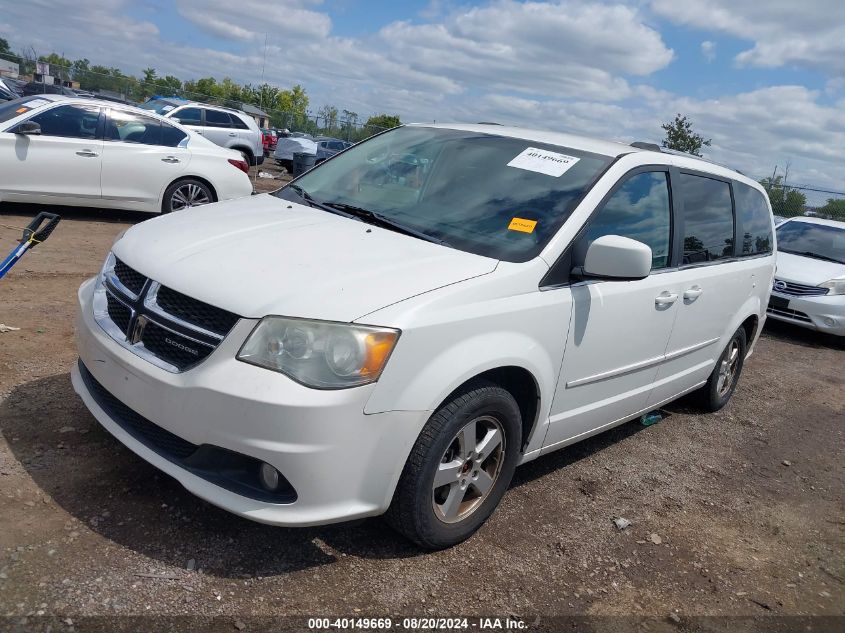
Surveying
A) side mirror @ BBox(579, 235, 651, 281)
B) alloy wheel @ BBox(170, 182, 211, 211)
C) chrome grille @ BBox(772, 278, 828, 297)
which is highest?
side mirror @ BBox(579, 235, 651, 281)

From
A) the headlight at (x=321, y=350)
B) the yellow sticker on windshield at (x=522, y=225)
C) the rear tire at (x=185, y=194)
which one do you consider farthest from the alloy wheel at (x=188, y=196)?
the headlight at (x=321, y=350)

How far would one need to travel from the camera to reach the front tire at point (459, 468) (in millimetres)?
2822

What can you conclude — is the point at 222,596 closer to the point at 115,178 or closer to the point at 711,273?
the point at 711,273

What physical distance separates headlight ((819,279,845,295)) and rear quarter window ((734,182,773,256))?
431 centimetres

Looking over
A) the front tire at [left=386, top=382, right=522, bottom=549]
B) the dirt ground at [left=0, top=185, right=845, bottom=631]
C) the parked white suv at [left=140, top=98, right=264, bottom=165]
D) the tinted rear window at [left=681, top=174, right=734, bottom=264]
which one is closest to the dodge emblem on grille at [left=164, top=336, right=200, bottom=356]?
the dirt ground at [left=0, top=185, right=845, bottom=631]

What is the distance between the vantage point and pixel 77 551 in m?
2.75

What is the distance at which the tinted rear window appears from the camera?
4402mm

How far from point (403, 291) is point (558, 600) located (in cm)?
145

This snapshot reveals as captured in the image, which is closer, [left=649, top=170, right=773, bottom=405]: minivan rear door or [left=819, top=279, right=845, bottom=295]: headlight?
[left=649, top=170, right=773, bottom=405]: minivan rear door

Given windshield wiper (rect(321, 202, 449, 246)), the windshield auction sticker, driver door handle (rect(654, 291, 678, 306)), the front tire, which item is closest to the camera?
the front tire

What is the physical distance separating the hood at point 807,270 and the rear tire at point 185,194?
307 inches

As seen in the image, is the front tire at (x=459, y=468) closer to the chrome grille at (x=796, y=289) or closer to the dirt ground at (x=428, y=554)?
the dirt ground at (x=428, y=554)

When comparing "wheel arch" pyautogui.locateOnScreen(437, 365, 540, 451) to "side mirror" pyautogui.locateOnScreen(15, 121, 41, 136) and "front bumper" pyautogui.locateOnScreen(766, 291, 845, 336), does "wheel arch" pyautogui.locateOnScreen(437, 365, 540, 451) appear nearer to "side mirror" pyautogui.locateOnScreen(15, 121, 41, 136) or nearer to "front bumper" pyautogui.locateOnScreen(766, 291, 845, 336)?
"front bumper" pyautogui.locateOnScreen(766, 291, 845, 336)

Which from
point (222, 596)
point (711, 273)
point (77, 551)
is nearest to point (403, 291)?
point (222, 596)
